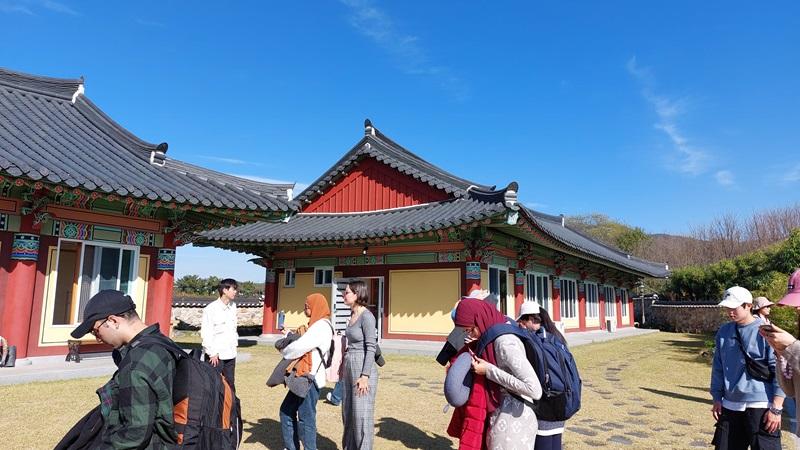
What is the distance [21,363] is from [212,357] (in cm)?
479

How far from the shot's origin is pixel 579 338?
64.2ft

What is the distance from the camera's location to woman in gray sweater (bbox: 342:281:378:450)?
449cm

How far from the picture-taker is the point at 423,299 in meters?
14.4

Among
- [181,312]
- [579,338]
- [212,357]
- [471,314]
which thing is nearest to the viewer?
[471,314]

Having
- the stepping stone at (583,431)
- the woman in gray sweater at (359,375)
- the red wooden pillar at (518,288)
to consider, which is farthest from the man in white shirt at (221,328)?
the red wooden pillar at (518,288)

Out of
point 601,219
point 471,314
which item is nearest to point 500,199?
point 471,314

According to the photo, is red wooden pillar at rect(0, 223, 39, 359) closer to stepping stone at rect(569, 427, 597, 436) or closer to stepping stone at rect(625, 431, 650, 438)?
stepping stone at rect(569, 427, 597, 436)

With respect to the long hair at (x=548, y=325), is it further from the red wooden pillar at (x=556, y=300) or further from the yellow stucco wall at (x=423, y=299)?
the red wooden pillar at (x=556, y=300)

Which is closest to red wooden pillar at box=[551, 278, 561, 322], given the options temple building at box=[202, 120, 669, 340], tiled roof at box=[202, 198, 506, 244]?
temple building at box=[202, 120, 669, 340]

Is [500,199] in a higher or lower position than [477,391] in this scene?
higher

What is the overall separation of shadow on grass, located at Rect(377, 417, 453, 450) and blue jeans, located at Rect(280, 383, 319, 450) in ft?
4.72

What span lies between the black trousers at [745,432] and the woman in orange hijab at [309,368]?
135 inches

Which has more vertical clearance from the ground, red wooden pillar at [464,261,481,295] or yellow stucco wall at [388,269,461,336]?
red wooden pillar at [464,261,481,295]

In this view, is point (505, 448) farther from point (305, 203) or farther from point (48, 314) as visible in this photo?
point (305, 203)
